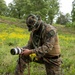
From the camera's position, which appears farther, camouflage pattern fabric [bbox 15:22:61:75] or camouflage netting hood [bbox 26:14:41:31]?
camouflage pattern fabric [bbox 15:22:61:75]

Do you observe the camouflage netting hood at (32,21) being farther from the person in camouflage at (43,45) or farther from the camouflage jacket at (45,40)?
the camouflage jacket at (45,40)

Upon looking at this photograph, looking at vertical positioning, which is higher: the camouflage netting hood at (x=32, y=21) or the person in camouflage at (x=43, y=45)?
the camouflage netting hood at (x=32, y=21)

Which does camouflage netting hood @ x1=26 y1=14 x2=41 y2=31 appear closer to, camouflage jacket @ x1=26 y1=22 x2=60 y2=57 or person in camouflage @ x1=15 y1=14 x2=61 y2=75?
person in camouflage @ x1=15 y1=14 x2=61 y2=75

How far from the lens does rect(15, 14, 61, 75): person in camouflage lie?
5.30 meters

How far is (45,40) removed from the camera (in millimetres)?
5445

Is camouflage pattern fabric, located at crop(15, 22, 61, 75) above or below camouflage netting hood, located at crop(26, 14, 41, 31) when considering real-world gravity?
below

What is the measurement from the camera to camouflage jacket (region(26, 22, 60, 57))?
5328mm

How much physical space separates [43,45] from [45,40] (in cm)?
14

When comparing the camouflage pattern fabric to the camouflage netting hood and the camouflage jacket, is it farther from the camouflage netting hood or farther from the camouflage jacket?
the camouflage netting hood

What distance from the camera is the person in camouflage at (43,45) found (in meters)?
5.30

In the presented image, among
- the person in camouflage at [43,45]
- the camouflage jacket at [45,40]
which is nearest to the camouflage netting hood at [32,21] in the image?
the person in camouflage at [43,45]

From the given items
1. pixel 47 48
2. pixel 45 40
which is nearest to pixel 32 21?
pixel 45 40

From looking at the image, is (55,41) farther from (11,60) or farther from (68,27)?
(68,27)

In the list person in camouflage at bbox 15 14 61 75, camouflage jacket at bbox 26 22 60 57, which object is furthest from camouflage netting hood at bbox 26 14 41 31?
camouflage jacket at bbox 26 22 60 57
